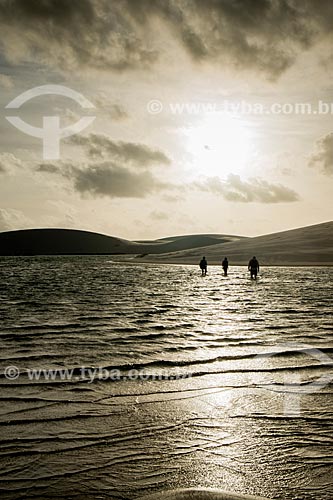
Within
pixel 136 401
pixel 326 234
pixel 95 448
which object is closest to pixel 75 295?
pixel 136 401

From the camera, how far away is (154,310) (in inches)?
797

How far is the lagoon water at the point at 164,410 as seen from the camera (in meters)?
5.05

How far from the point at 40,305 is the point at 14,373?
42.4ft

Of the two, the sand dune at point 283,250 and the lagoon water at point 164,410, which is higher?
the sand dune at point 283,250

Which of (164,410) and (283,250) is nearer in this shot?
(164,410)

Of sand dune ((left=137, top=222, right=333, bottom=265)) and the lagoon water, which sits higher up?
sand dune ((left=137, top=222, right=333, bottom=265))

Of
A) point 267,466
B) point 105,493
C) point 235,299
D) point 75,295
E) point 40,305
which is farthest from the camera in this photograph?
point 75,295

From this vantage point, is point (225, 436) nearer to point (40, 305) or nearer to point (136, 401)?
point (136, 401)

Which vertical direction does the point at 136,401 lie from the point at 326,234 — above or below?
below

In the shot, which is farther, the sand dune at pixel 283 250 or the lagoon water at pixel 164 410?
the sand dune at pixel 283 250

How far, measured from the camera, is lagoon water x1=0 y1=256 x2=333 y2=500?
5.05m

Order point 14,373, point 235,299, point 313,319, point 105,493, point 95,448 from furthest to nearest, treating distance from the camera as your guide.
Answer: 1. point 235,299
2. point 313,319
3. point 14,373
4. point 95,448
5. point 105,493

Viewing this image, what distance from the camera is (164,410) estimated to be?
23.8ft

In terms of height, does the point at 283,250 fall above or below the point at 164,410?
above
